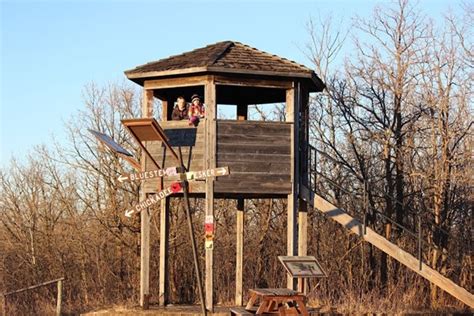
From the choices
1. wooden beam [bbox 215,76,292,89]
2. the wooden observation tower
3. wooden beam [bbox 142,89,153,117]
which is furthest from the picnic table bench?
wooden beam [bbox 142,89,153,117]

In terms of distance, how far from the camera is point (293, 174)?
1444 centimetres

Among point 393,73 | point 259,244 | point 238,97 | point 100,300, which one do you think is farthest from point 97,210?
point 393,73

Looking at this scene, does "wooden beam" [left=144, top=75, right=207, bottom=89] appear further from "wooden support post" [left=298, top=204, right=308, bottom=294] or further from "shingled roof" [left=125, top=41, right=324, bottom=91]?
"wooden support post" [left=298, top=204, right=308, bottom=294]

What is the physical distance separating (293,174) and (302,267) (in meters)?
2.73

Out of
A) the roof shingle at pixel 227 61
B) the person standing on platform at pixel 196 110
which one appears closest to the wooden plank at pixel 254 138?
the person standing on platform at pixel 196 110

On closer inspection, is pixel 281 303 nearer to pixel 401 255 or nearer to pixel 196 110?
pixel 401 255

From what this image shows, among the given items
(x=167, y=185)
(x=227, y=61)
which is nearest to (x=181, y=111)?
(x=227, y=61)

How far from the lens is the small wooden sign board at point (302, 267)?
39.1 feet

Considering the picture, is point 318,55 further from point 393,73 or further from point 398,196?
point 398,196

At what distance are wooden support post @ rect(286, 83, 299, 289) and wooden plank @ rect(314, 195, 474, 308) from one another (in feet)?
2.18

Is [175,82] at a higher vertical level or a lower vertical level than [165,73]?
lower

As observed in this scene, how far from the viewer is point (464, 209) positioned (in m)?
22.0

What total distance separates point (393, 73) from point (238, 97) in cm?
592

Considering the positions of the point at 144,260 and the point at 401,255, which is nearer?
the point at 401,255
